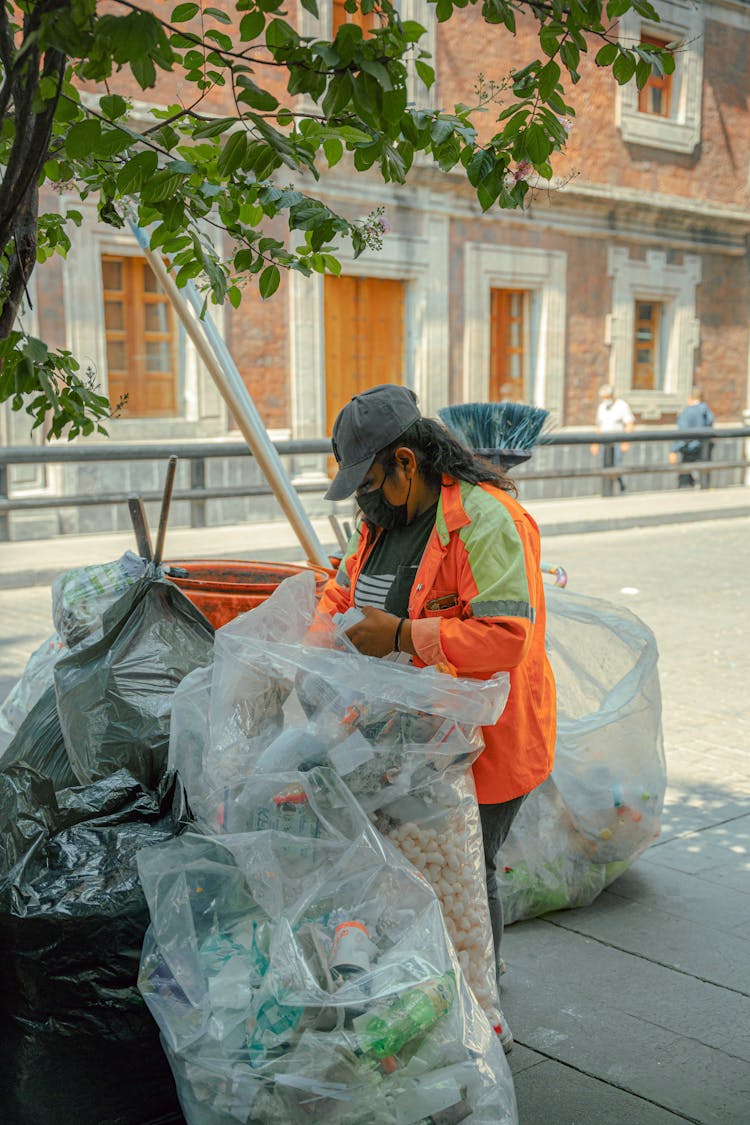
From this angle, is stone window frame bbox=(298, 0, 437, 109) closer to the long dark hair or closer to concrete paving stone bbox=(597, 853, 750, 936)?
concrete paving stone bbox=(597, 853, 750, 936)

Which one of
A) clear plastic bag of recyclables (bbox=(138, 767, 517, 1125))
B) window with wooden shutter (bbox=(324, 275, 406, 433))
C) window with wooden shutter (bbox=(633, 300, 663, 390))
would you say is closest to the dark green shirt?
clear plastic bag of recyclables (bbox=(138, 767, 517, 1125))

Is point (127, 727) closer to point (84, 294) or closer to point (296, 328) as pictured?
point (84, 294)

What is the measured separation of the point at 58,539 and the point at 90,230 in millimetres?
3395

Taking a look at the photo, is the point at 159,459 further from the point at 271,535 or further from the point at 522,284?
the point at 522,284

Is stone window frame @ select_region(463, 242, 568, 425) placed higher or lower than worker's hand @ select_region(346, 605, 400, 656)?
higher

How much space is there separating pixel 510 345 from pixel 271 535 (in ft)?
24.0

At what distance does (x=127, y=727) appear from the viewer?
9.16ft

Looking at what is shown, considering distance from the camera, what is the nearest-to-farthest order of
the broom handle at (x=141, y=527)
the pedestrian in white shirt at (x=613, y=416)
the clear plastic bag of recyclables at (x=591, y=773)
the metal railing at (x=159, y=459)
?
the clear plastic bag of recyclables at (x=591, y=773), the broom handle at (x=141, y=527), the metal railing at (x=159, y=459), the pedestrian in white shirt at (x=613, y=416)

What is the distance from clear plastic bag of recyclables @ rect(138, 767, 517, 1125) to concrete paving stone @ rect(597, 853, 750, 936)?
4.49ft

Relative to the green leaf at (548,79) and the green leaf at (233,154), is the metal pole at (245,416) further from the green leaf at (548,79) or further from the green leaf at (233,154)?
the green leaf at (548,79)

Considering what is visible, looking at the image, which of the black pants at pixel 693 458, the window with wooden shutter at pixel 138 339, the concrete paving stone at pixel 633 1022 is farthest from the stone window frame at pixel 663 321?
the concrete paving stone at pixel 633 1022

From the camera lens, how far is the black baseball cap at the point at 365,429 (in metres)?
2.40

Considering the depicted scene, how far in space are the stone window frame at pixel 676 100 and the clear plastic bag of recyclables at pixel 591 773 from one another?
16503 mm

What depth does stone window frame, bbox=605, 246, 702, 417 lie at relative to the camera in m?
18.8
